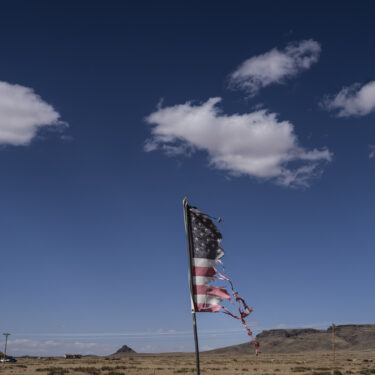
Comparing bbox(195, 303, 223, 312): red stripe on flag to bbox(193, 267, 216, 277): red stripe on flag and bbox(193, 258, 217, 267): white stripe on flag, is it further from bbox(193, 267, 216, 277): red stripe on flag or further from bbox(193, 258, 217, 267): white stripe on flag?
bbox(193, 258, 217, 267): white stripe on flag

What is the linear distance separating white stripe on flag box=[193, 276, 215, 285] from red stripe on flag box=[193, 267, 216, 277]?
0.06 metres

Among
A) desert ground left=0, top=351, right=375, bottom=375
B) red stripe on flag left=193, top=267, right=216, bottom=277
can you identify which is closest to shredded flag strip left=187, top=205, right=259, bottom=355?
red stripe on flag left=193, top=267, right=216, bottom=277

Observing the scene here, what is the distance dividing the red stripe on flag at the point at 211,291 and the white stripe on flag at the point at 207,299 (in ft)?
0.19

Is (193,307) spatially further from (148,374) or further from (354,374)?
(354,374)

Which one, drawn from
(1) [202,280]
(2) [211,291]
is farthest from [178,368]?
(1) [202,280]

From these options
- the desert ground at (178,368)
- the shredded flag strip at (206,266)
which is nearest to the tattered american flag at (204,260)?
the shredded flag strip at (206,266)

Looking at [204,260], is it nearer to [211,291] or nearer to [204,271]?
[204,271]

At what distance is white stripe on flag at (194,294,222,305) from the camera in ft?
26.7

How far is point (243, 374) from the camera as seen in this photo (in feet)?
144

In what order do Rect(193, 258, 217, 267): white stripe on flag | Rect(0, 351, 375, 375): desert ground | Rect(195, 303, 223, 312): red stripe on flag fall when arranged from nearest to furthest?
Rect(195, 303, 223, 312): red stripe on flag → Rect(193, 258, 217, 267): white stripe on flag → Rect(0, 351, 375, 375): desert ground

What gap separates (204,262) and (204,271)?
0.58 ft

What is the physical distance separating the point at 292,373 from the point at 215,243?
1746 inches

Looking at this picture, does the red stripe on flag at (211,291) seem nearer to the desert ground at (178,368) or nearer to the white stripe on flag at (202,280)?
the white stripe on flag at (202,280)

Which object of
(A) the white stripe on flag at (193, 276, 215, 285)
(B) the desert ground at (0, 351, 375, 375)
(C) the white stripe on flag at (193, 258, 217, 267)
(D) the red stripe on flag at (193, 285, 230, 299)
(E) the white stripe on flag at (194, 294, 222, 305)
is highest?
(C) the white stripe on flag at (193, 258, 217, 267)
